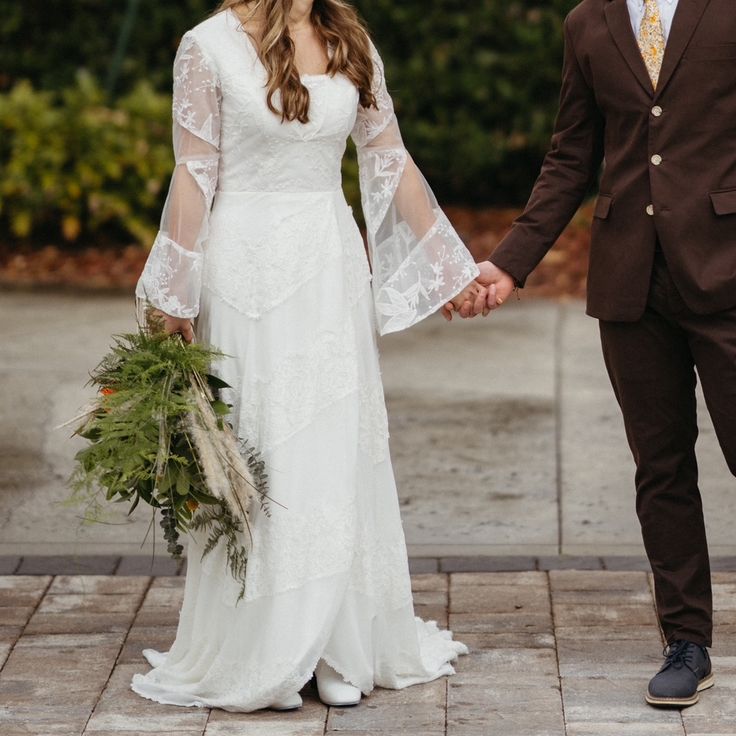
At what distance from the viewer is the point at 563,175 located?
412 cm

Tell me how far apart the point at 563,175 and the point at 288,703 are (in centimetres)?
163

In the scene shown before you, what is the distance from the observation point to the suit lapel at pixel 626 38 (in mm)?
3721

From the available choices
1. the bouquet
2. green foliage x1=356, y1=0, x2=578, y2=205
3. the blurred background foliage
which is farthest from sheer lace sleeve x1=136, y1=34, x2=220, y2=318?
green foliage x1=356, y1=0, x2=578, y2=205

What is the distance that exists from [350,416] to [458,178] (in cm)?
827

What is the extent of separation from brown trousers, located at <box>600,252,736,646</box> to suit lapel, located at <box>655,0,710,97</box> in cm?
47

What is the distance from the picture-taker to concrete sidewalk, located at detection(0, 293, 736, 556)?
215 inches

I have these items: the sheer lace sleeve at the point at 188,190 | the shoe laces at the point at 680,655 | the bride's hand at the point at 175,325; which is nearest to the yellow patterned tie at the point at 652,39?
the sheer lace sleeve at the point at 188,190

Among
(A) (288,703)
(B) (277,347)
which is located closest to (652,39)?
(B) (277,347)

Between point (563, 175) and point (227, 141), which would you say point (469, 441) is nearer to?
point (563, 175)

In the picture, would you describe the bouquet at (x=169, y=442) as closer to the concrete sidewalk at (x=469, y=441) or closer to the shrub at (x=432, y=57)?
the concrete sidewalk at (x=469, y=441)

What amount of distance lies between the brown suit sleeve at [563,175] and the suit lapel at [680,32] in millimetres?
285

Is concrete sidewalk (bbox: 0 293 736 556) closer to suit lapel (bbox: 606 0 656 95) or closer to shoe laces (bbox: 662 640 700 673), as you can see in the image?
shoe laces (bbox: 662 640 700 673)

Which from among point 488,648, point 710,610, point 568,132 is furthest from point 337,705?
point 568,132

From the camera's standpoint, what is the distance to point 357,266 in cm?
406
